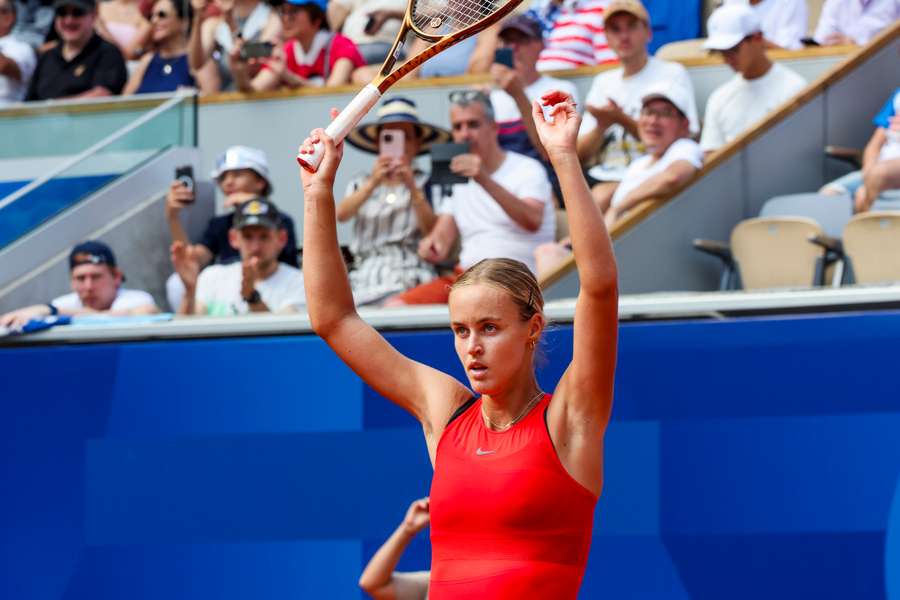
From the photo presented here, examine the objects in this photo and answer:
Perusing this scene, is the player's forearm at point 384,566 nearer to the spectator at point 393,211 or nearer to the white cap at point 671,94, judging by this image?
the spectator at point 393,211

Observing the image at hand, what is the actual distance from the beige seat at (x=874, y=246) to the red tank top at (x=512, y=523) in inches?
Result: 99.4

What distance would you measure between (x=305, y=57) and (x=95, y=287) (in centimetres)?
243

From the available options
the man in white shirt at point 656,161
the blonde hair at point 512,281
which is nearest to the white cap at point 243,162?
the man in white shirt at point 656,161

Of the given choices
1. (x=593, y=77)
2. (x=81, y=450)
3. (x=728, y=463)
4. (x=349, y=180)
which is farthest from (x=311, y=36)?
(x=728, y=463)

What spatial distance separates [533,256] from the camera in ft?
18.9

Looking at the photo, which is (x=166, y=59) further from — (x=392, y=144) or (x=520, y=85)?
(x=520, y=85)

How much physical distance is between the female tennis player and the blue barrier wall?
173cm

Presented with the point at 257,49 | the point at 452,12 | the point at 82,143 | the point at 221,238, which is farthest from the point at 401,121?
the point at 452,12

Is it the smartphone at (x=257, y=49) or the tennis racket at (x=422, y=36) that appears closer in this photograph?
the tennis racket at (x=422, y=36)

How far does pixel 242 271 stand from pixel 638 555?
7.20 ft

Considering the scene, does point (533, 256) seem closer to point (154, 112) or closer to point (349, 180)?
point (349, 180)

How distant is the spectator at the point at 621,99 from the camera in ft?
20.7

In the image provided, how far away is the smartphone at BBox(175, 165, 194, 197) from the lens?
21.0 feet

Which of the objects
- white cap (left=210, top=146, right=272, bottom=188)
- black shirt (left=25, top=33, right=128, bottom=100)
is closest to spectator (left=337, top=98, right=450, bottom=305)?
white cap (left=210, top=146, right=272, bottom=188)
